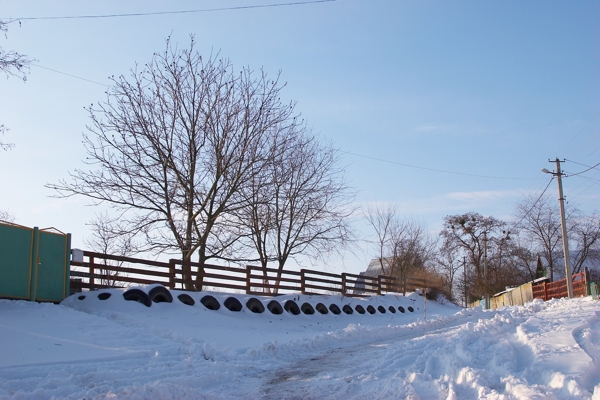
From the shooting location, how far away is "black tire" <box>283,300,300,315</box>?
734 inches

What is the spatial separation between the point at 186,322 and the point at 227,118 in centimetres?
871

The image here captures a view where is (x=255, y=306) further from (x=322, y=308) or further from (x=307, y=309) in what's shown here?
(x=322, y=308)

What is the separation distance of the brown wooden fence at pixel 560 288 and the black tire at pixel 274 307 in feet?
51.3

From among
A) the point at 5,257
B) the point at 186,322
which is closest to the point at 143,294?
the point at 186,322

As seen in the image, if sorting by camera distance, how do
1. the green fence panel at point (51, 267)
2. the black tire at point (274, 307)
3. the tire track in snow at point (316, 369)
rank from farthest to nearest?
the black tire at point (274, 307) → the green fence panel at point (51, 267) → the tire track in snow at point (316, 369)

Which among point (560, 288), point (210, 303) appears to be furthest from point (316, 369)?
point (560, 288)

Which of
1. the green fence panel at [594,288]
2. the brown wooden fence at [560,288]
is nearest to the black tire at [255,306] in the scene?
A: the green fence panel at [594,288]

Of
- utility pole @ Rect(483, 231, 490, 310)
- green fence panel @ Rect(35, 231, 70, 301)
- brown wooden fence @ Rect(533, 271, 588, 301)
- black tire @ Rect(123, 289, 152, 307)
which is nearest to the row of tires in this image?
black tire @ Rect(123, 289, 152, 307)

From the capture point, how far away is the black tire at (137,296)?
14211 millimetres

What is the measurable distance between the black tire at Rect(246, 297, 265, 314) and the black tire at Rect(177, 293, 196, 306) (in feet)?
6.85

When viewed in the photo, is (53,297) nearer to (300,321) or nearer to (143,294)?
(143,294)

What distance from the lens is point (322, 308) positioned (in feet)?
66.6

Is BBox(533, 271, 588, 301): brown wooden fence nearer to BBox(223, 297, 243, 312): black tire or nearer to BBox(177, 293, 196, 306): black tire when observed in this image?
BBox(223, 297, 243, 312): black tire

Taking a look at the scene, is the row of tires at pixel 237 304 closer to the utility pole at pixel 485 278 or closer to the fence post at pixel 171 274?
the fence post at pixel 171 274
